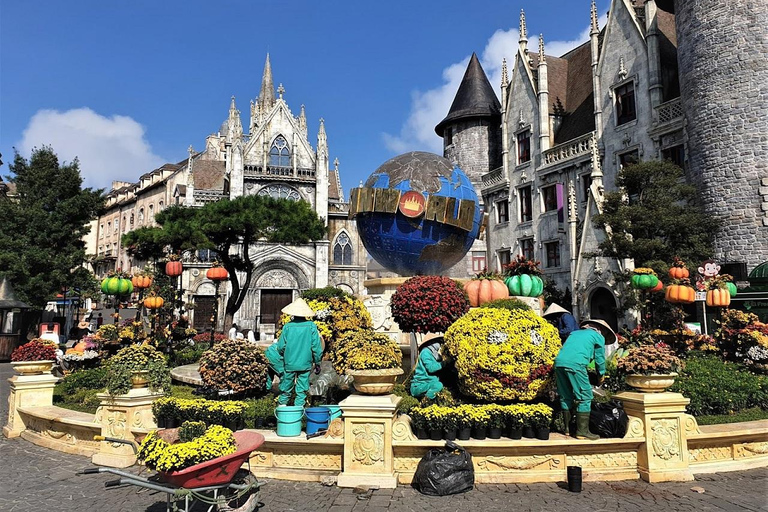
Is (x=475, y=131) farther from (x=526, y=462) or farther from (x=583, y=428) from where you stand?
(x=526, y=462)

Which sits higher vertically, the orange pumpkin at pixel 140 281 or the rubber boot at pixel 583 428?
the orange pumpkin at pixel 140 281

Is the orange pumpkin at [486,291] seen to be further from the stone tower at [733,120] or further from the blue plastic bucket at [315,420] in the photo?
the stone tower at [733,120]

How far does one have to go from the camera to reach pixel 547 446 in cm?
693

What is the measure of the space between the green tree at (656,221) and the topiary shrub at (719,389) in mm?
9509

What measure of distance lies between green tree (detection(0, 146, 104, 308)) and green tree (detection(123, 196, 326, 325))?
11.9 metres

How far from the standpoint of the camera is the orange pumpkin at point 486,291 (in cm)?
1279

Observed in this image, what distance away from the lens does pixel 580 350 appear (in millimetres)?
7309

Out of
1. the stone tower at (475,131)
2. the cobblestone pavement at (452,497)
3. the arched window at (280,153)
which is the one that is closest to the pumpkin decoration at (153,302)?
the cobblestone pavement at (452,497)

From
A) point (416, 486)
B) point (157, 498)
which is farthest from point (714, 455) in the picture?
A: point (157, 498)

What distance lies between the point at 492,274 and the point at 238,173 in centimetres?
3622

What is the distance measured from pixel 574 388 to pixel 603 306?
20.3m

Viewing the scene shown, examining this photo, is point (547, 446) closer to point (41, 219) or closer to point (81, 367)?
point (81, 367)

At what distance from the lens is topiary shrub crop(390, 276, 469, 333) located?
9.48m

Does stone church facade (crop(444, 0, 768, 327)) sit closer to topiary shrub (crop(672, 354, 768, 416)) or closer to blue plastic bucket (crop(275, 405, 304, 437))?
topiary shrub (crop(672, 354, 768, 416))
